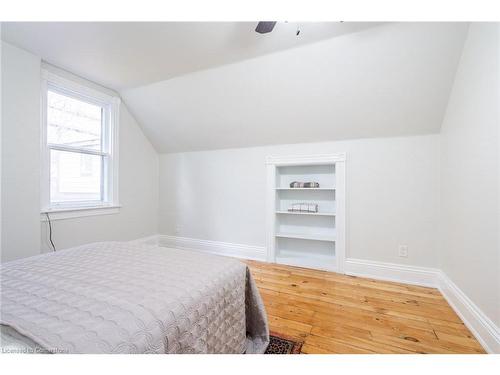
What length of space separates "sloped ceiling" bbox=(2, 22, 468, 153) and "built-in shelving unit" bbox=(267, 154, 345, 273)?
395 mm

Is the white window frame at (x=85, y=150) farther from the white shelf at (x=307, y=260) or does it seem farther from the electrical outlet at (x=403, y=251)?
the electrical outlet at (x=403, y=251)

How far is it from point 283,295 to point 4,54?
343 cm

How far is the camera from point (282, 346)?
141cm

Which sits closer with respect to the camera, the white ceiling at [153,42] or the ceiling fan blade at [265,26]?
the ceiling fan blade at [265,26]

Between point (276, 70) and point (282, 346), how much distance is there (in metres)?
2.41

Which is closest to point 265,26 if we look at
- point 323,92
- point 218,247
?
point 323,92

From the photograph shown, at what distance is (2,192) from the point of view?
2.06 meters

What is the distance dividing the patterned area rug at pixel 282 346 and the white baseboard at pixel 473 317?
1136 millimetres

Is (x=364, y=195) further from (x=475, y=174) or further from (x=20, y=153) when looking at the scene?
(x=20, y=153)

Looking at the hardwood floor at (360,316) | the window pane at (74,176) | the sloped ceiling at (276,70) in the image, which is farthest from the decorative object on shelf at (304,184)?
the window pane at (74,176)

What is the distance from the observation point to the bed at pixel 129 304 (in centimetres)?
66

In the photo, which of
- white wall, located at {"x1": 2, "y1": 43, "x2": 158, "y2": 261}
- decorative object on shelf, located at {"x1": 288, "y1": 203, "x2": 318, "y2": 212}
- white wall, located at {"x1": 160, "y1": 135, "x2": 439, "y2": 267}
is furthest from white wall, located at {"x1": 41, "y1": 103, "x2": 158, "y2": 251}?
decorative object on shelf, located at {"x1": 288, "y1": 203, "x2": 318, "y2": 212}
